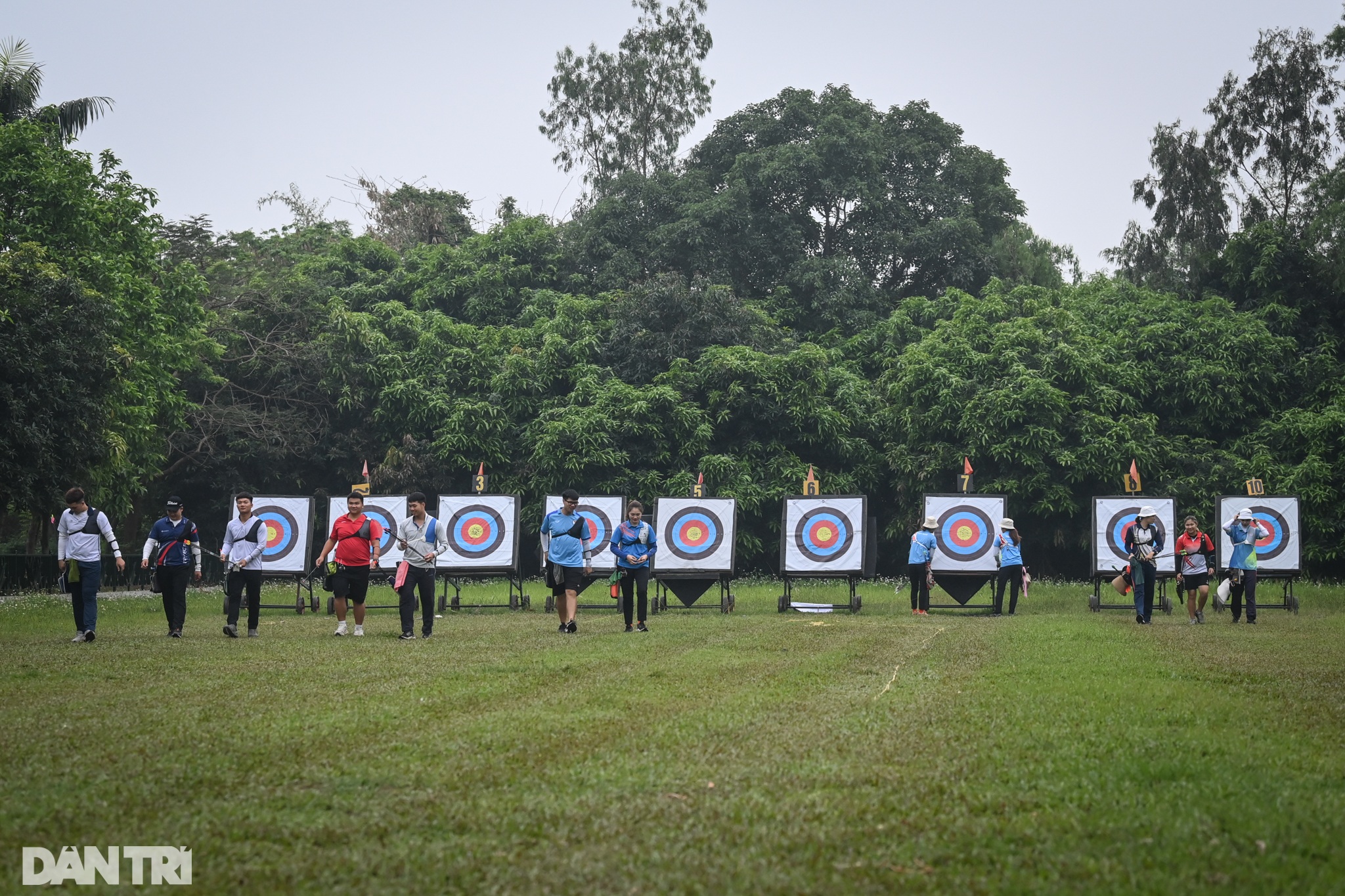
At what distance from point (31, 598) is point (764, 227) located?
86.6ft

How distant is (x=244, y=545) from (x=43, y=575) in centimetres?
1586

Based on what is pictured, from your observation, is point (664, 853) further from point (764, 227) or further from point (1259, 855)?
point (764, 227)

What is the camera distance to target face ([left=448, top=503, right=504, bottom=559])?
84.8 ft

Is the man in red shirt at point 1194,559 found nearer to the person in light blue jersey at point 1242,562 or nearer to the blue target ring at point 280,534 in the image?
the person in light blue jersey at point 1242,562

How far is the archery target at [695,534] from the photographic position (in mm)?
24609

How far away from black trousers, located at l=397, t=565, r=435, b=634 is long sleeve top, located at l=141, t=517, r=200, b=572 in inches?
109

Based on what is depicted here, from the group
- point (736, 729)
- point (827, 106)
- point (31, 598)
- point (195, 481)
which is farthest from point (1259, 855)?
point (827, 106)

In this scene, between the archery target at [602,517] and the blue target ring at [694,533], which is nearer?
the blue target ring at [694,533]

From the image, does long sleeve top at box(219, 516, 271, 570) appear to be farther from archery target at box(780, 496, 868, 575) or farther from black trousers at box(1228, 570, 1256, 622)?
black trousers at box(1228, 570, 1256, 622)

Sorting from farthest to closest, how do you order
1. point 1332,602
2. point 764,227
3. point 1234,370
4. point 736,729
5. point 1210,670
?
point 764,227 < point 1234,370 < point 1332,602 < point 1210,670 < point 736,729

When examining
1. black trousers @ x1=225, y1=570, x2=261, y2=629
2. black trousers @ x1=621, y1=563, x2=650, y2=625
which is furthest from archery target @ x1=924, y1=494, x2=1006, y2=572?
black trousers @ x1=225, y1=570, x2=261, y2=629

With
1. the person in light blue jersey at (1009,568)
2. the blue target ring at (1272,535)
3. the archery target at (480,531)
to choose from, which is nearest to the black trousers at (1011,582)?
the person in light blue jersey at (1009,568)

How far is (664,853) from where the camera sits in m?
5.12

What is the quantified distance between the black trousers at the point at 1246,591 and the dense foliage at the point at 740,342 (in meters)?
11.0
